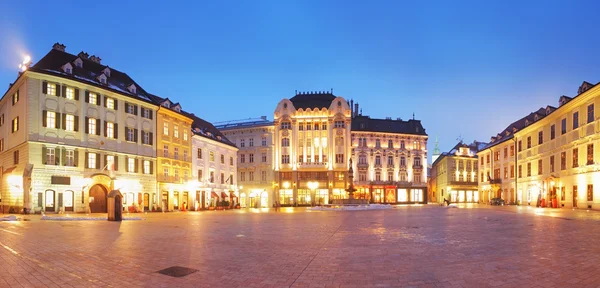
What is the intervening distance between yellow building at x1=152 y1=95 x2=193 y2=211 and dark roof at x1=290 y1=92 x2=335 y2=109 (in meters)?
30.6

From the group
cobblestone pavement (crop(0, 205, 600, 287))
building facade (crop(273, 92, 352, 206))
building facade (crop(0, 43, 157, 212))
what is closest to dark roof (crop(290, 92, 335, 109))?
building facade (crop(273, 92, 352, 206))

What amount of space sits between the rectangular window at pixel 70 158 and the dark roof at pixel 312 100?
49.4 m

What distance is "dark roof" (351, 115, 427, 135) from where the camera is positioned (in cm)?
8419

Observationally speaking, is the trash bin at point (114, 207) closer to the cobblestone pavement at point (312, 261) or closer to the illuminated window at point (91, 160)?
the cobblestone pavement at point (312, 261)

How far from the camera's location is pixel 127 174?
4509cm

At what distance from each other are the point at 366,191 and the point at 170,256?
2919 inches

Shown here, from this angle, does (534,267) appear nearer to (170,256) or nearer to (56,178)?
(170,256)

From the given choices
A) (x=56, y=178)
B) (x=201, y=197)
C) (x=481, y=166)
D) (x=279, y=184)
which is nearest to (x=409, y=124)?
(x=481, y=166)

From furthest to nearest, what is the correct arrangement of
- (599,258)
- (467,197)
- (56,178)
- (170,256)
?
(467,197), (56,178), (170,256), (599,258)

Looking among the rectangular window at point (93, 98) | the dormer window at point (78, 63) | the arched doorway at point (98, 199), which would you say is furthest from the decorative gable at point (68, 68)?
the arched doorway at point (98, 199)

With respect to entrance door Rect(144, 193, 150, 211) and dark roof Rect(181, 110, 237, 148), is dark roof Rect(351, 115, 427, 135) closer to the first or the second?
dark roof Rect(181, 110, 237, 148)

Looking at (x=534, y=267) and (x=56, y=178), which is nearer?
(x=534, y=267)

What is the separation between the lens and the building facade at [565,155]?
37.0 metres

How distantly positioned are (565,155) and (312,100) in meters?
48.1
